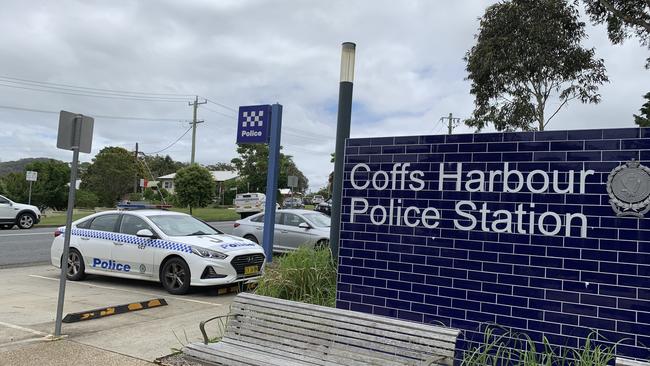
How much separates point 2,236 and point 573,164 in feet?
63.5

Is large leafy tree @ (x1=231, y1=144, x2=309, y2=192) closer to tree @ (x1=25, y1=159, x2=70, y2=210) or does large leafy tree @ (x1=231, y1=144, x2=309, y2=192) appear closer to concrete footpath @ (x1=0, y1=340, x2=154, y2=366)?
tree @ (x1=25, y1=159, x2=70, y2=210)

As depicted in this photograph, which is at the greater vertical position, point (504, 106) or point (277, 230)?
point (504, 106)

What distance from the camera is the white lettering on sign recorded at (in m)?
4.19

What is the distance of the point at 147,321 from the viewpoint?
6.57 metres

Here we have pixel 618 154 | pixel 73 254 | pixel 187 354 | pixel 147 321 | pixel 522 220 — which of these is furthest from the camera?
pixel 73 254

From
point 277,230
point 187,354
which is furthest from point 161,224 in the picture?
point 187,354

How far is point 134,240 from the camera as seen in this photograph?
29.9 ft

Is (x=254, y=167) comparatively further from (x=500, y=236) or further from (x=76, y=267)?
(x=500, y=236)

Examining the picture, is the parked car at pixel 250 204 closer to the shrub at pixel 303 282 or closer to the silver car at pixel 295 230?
the silver car at pixel 295 230

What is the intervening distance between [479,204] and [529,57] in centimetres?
1301

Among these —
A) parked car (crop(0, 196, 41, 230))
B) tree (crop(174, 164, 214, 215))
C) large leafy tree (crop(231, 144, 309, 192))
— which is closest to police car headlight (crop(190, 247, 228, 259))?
parked car (crop(0, 196, 41, 230))

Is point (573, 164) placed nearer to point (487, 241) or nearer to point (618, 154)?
point (618, 154)

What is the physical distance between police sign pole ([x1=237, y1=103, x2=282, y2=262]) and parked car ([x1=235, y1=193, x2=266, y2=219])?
21678 millimetres

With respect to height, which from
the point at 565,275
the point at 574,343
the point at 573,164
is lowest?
the point at 574,343
